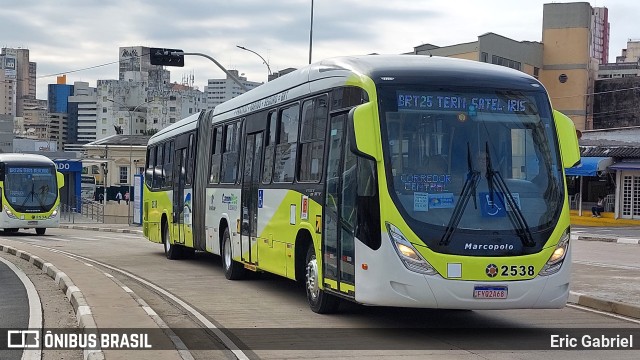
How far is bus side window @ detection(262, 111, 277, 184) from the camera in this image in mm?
15430

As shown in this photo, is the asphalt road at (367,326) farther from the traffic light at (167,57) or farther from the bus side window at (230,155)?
the traffic light at (167,57)

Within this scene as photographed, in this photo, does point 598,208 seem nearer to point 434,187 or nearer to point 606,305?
point 606,305

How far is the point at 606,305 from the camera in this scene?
1410 centimetres

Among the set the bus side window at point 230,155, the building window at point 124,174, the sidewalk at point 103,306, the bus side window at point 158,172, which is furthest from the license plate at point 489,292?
the building window at point 124,174

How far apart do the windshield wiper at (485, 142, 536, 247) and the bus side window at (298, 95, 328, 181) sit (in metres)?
2.58

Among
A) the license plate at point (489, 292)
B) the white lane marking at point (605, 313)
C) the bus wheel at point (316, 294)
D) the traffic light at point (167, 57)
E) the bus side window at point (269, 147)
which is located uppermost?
the traffic light at point (167, 57)

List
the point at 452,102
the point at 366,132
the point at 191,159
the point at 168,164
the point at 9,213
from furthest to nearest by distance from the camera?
1. the point at 9,213
2. the point at 168,164
3. the point at 191,159
4. the point at 452,102
5. the point at 366,132

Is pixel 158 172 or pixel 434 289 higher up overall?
pixel 158 172

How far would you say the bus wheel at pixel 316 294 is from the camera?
12.9 metres

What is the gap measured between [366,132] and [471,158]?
48.8 inches

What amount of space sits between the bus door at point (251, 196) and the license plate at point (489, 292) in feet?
19.6

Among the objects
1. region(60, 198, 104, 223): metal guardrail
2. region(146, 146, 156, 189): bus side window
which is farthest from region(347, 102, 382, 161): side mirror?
region(60, 198, 104, 223): metal guardrail

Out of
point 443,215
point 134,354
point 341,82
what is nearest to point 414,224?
point 443,215

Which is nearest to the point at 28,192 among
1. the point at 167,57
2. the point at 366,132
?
the point at 167,57
